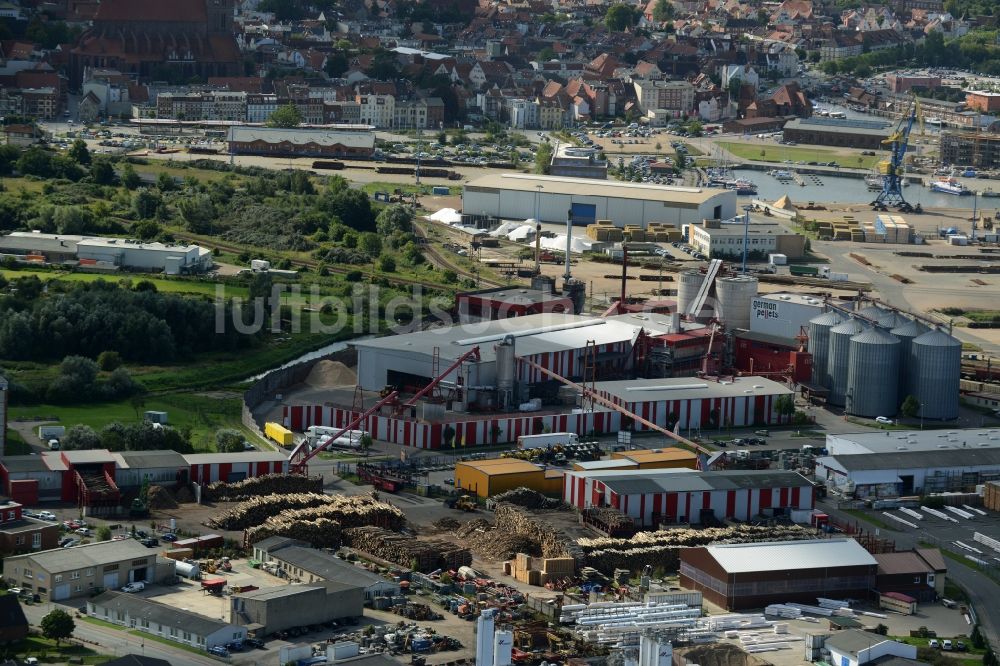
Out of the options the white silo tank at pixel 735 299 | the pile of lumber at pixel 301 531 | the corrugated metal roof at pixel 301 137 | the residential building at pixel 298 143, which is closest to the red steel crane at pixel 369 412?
the pile of lumber at pixel 301 531

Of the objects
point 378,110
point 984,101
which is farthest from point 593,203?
point 984,101

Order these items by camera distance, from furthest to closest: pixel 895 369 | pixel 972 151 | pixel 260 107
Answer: pixel 260 107
pixel 972 151
pixel 895 369

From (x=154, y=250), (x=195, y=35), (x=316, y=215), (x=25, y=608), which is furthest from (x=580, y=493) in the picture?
(x=195, y=35)

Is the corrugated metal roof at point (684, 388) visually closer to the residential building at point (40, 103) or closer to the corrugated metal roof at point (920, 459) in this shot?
the corrugated metal roof at point (920, 459)

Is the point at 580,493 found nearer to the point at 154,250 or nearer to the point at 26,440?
the point at 26,440

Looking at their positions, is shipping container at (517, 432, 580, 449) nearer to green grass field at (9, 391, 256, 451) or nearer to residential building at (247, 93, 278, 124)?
green grass field at (9, 391, 256, 451)

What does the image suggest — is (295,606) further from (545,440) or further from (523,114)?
(523,114)

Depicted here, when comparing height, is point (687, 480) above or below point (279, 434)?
above
